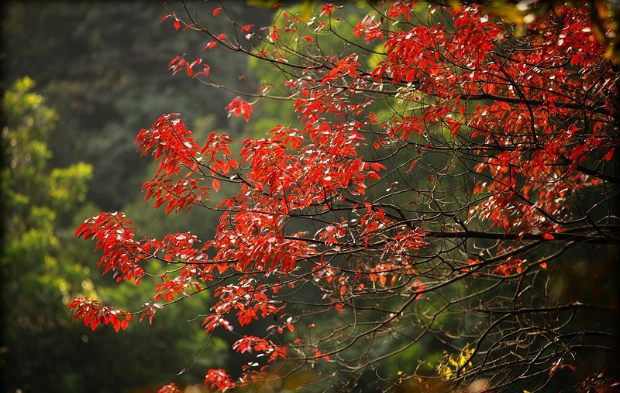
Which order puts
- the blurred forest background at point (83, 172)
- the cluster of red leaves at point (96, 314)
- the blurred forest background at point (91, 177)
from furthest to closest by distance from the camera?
the blurred forest background at point (83, 172) < the blurred forest background at point (91, 177) < the cluster of red leaves at point (96, 314)

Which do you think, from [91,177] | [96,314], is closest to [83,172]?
[91,177]

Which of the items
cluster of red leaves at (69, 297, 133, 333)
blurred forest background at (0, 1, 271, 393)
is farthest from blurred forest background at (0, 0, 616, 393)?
cluster of red leaves at (69, 297, 133, 333)

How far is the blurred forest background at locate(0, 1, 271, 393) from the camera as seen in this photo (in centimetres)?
970

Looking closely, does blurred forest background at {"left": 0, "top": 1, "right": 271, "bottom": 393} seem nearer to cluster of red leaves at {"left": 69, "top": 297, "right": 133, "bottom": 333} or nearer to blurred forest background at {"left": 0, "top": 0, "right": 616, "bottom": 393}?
blurred forest background at {"left": 0, "top": 0, "right": 616, "bottom": 393}

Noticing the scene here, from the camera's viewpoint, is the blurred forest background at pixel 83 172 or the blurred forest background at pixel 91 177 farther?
the blurred forest background at pixel 83 172

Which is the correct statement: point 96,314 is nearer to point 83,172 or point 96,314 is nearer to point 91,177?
point 83,172

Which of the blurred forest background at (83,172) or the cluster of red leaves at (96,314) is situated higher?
the blurred forest background at (83,172)

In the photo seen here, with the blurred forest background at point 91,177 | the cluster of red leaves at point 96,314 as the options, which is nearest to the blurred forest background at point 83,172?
the blurred forest background at point 91,177

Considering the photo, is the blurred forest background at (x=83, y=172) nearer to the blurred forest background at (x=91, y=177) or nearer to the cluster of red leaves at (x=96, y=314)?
the blurred forest background at (x=91, y=177)

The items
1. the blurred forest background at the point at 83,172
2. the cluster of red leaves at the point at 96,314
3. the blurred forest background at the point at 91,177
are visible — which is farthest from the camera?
the blurred forest background at the point at 83,172

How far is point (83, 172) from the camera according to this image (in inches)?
448

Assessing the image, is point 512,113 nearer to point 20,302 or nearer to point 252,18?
point 20,302

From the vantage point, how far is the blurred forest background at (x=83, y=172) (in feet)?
31.8

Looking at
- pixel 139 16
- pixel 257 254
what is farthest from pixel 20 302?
pixel 139 16
